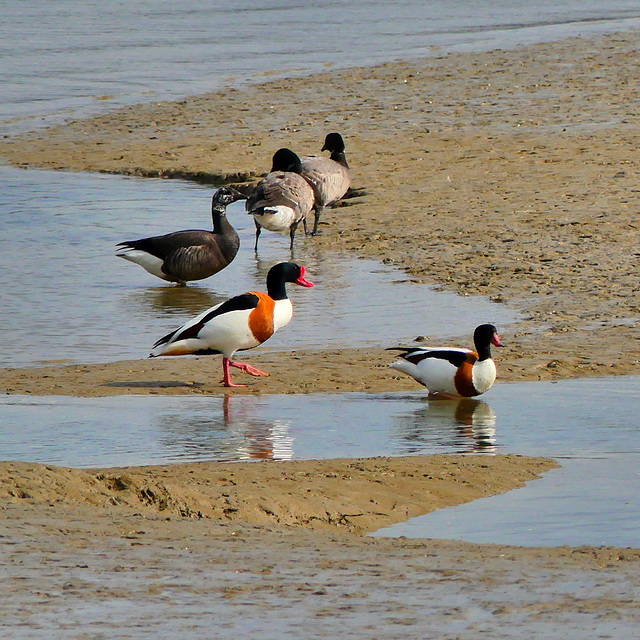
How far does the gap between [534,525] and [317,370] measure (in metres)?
3.67

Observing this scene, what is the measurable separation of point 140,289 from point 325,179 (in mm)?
3263

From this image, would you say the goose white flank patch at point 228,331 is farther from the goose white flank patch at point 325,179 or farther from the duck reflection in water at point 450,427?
the goose white flank patch at point 325,179

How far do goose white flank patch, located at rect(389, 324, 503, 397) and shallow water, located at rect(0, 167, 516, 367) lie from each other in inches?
57.9

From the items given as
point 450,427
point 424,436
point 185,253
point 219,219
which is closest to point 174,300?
point 185,253

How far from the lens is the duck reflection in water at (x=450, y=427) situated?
24.8ft

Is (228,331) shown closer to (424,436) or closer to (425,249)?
(424,436)

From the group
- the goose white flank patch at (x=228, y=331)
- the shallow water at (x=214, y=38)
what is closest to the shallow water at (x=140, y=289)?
the goose white flank patch at (x=228, y=331)

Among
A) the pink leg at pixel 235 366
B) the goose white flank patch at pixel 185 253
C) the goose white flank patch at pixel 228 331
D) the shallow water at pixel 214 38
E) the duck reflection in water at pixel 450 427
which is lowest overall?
the duck reflection in water at pixel 450 427

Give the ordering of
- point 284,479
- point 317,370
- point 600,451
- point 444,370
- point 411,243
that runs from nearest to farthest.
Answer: point 284,479 → point 600,451 → point 444,370 → point 317,370 → point 411,243

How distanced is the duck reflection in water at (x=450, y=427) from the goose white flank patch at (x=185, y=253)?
15.3ft

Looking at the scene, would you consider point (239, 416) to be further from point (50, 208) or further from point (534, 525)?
point (50, 208)

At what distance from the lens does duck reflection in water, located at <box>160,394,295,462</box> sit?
7.30 meters

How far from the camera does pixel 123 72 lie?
28562 mm

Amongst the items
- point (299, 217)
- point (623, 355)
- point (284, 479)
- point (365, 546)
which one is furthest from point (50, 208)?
point (365, 546)
